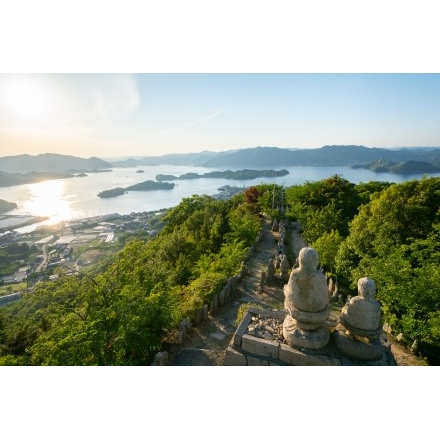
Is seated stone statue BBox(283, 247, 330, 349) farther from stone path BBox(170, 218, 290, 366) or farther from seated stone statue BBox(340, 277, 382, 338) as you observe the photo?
stone path BBox(170, 218, 290, 366)

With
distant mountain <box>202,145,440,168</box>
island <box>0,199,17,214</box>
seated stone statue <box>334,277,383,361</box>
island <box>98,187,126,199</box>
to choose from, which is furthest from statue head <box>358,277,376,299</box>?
distant mountain <box>202,145,440,168</box>

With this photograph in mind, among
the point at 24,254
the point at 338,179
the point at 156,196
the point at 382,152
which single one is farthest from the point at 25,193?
the point at 382,152

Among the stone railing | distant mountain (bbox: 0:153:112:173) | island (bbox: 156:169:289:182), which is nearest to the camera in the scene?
the stone railing

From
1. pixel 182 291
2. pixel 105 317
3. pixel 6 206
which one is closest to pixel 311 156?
pixel 6 206

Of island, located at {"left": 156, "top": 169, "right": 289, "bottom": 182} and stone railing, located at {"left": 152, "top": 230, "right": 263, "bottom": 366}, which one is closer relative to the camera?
stone railing, located at {"left": 152, "top": 230, "right": 263, "bottom": 366}

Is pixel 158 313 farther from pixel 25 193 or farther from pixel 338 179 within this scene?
pixel 25 193

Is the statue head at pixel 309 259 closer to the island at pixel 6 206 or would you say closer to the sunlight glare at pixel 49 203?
the sunlight glare at pixel 49 203

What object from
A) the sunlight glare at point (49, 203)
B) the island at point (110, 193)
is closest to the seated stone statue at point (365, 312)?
the sunlight glare at point (49, 203)

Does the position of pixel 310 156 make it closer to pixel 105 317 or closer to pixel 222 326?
pixel 222 326
